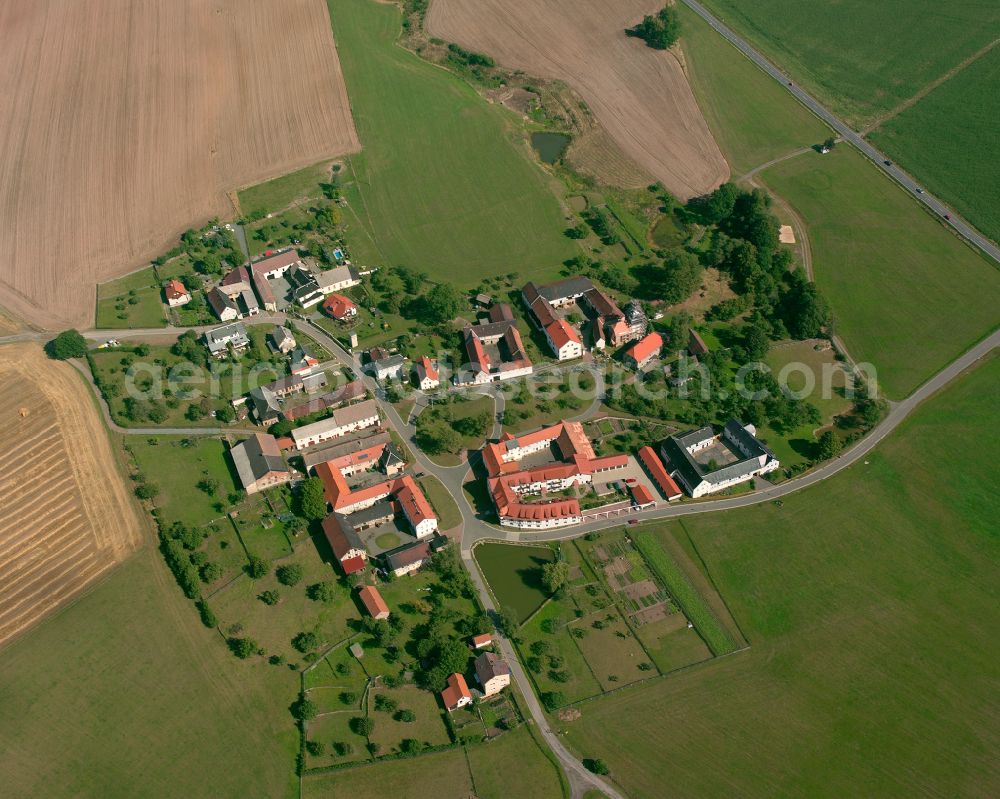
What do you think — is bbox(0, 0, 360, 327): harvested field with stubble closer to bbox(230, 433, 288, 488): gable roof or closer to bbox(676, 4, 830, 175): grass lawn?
bbox(230, 433, 288, 488): gable roof

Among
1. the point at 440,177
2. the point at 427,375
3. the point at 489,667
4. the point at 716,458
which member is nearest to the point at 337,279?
the point at 427,375

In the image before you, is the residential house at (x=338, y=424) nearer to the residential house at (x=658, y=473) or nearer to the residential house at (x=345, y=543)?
the residential house at (x=345, y=543)

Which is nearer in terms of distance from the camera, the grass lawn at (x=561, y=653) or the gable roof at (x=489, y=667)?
the gable roof at (x=489, y=667)

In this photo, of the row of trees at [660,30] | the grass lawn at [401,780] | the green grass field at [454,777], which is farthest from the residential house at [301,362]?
the row of trees at [660,30]

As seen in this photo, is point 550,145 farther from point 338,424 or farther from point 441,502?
point 441,502

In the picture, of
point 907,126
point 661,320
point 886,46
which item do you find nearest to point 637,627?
point 661,320

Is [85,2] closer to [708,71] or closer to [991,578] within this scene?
[708,71]

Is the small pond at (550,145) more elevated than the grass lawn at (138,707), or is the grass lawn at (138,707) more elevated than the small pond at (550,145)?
the small pond at (550,145)
